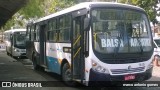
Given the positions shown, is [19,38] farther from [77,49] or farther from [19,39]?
[77,49]

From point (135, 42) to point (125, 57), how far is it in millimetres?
652

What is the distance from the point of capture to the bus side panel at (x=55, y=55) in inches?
474

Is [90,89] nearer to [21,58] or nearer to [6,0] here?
[6,0]

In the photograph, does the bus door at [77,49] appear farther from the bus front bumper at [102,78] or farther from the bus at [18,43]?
the bus at [18,43]

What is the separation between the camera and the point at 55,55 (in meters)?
13.3

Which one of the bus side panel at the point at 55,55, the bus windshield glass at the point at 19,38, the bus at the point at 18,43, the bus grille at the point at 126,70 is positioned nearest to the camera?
the bus grille at the point at 126,70

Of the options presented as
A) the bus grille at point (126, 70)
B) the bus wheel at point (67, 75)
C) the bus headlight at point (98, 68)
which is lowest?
the bus wheel at point (67, 75)

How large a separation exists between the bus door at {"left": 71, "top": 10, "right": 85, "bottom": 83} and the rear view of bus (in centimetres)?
70

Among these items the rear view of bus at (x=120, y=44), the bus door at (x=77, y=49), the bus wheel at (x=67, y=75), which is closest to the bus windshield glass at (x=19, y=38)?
the bus wheel at (x=67, y=75)

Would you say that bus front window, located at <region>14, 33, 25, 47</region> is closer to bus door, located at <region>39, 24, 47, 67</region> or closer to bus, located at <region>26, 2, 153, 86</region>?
bus door, located at <region>39, 24, 47, 67</region>

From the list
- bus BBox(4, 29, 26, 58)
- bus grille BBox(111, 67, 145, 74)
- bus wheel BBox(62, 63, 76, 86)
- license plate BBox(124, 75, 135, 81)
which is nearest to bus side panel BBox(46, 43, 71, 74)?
bus wheel BBox(62, 63, 76, 86)

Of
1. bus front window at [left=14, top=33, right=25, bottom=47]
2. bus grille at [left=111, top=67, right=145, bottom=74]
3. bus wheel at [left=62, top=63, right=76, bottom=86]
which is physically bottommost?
bus wheel at [left=62, top=63, right=76, bottom=86]

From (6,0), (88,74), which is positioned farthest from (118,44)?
(6,0)

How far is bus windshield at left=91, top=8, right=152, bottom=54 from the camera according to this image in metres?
9.54
